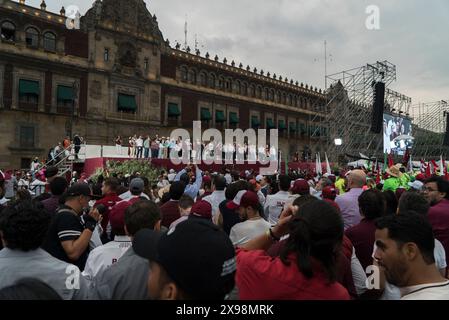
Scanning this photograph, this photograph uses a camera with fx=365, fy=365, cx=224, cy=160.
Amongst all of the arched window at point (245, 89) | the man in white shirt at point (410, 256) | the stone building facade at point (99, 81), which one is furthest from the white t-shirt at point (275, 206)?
the arched window at point (245, 89)

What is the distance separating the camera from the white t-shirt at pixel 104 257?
2.97 m

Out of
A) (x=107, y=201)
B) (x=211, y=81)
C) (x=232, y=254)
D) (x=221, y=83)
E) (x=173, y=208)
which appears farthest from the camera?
(x=221, y=83)

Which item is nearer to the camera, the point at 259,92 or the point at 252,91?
the point at 252,91

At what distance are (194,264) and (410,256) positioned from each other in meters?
1.35

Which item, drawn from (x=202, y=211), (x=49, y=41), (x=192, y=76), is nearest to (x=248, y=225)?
(x=202, y=211)

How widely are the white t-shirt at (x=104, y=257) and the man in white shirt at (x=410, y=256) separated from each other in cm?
197

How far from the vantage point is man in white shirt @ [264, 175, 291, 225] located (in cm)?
561

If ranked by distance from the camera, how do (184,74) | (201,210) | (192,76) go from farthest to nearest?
(192,76), (184,74), (201,210)

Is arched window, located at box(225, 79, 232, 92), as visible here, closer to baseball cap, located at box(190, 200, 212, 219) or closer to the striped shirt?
baseball cap, located at box(190, 200, 212, 219)

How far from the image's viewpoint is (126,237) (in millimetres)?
3107

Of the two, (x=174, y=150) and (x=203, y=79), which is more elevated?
(x=203, y=79)

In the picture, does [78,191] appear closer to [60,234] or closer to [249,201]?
[60,234]

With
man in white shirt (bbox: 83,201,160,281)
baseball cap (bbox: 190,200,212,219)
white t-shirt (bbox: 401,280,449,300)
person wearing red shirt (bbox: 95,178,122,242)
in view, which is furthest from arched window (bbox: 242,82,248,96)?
white t-shirt (bbox: 401,280,449,300)
